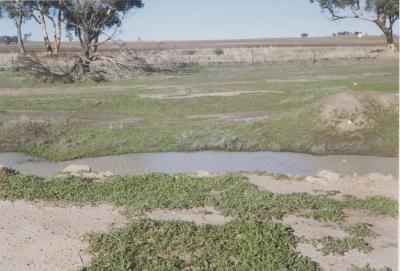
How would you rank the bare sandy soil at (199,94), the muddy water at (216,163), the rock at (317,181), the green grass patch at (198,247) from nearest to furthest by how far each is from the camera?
the green grass patch at (198,247) < the rock at (317,181) < the muddy water at (216,163) < the bare sandy soil at (199,94)

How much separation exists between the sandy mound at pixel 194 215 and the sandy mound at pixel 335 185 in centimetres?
179

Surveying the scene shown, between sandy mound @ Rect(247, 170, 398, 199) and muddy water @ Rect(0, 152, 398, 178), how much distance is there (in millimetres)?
2984

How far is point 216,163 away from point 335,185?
17.7ft

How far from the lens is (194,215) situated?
857 centimetres

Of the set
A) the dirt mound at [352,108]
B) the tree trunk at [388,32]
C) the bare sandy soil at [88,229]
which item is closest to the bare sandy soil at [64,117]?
the dirt mound at [352,108]

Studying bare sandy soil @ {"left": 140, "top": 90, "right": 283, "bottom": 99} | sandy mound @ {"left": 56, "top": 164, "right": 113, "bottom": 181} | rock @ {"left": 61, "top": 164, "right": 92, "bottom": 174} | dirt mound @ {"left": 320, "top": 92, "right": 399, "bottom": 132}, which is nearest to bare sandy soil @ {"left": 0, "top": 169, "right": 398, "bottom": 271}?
sandy mound @ {"left": 56, "top": 164, "right": 113, "bottom": 181}

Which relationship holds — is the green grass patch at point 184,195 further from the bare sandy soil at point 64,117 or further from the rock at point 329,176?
the bare sandy soil at point 64,117

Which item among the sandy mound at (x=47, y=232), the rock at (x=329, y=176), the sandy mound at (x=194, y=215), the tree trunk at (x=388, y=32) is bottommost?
the rock at (x=329, y=176)

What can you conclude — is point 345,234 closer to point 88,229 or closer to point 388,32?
point 88,229

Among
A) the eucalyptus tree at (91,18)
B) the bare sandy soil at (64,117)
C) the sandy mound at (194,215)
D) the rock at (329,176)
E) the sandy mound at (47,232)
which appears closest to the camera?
the sandy mound at (47,232)

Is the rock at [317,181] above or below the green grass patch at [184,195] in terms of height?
below

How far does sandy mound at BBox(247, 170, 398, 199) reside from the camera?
9.90 metres

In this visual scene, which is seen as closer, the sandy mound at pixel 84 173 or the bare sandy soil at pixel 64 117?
the sandy mound at pixel 84 173

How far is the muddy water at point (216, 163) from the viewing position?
14.5 m
